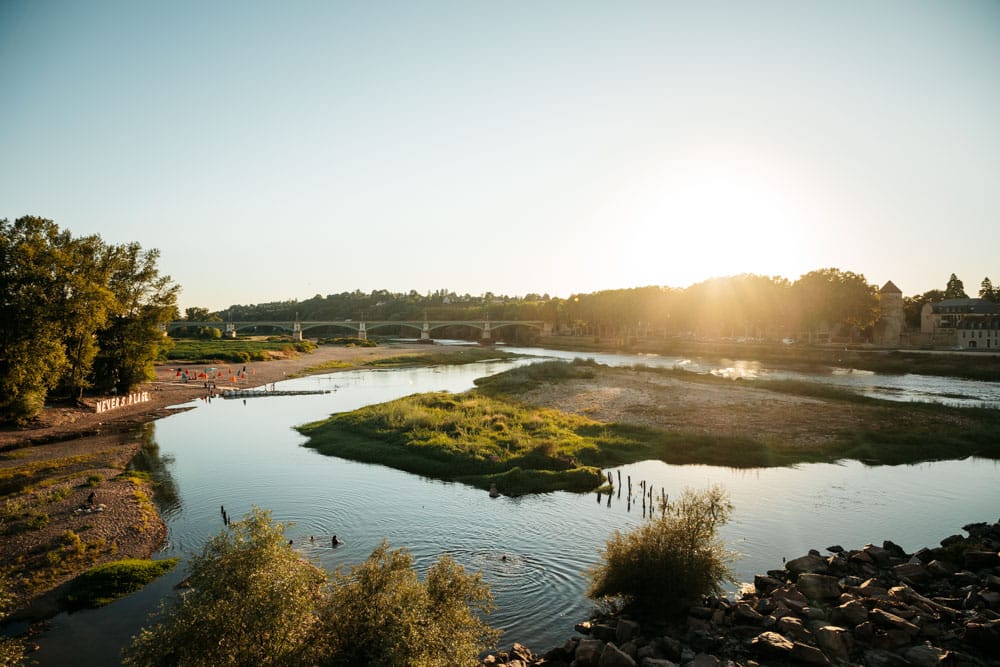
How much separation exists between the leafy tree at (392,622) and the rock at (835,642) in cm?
835

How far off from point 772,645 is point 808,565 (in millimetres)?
6291

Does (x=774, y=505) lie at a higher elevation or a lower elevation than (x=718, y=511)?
lower

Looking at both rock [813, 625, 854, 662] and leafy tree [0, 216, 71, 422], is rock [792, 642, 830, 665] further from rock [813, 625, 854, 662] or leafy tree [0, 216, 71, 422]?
leafy tree [0, 216, 71, 422]

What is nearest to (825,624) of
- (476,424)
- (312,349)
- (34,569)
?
(34,569)

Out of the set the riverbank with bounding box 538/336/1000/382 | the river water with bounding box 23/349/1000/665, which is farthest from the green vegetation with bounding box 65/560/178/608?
the riverbank with bounding box 538/336/1000/382

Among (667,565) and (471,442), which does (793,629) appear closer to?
(667,565)

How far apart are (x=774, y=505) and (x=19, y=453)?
46.3m

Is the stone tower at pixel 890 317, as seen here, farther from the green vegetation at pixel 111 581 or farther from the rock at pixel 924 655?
the green vegetation at pixel 111 581

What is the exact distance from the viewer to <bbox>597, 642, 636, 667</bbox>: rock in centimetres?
1362

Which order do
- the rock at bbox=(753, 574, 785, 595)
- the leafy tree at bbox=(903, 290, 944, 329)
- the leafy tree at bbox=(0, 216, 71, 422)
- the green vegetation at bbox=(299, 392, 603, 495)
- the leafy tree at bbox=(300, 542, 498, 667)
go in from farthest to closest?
the leafy tree at bbox=(903, 290, 944, 329) < the leafy tree at bbox=(0, 216, 71, 422) < the green vegetation at bbox=(299, 392, 603, 495) < the rock at bbox=(753, 574, 785, 595) < the leafy tree at bbox=(300, 542, 498, 667)

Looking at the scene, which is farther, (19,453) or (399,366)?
(399,366)

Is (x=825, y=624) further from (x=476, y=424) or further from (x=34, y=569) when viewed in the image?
(x=476, y=424)

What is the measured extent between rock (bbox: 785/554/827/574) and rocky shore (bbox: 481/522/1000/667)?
0.04m

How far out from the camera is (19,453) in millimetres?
37469
